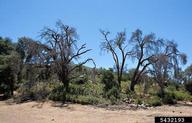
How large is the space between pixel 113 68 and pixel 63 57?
776 cm

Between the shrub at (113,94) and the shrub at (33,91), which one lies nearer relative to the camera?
the shrub at (113,94)

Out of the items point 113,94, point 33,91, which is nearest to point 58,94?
point 33,91

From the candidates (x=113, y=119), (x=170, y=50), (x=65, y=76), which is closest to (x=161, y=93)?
(x=170, y=50)

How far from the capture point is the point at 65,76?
30844 millimetres

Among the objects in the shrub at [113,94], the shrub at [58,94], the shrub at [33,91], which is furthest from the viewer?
the shrub at [33,91]

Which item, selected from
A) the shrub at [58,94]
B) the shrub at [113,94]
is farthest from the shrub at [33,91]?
the shrub at [113,94]

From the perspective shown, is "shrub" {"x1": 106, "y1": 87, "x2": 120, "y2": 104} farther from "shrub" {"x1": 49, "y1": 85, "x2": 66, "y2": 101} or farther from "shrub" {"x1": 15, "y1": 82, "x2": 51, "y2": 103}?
"shrub" {"x1": 15, "y1": 82, "x2": 51, "y2": 103}

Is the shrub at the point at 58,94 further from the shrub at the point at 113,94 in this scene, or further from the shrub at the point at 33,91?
the shrub at the point at 113,94

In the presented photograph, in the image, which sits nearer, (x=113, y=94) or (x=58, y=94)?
(x=58, y=94)

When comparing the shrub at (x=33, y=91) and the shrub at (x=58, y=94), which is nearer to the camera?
the shrub at (x=58, y=94)

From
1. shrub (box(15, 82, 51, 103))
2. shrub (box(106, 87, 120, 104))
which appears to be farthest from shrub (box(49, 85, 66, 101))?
shrub (box(106, 87, 120, 104))

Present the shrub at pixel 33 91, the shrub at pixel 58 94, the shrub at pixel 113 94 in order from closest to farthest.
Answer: the shrub at pixel 58 94 < the shrub at pixel 113 94 < the shrub at pixel 33 91

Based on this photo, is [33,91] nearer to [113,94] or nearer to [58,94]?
[58,94]

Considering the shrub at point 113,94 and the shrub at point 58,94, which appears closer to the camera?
the shrub at point 58,94
